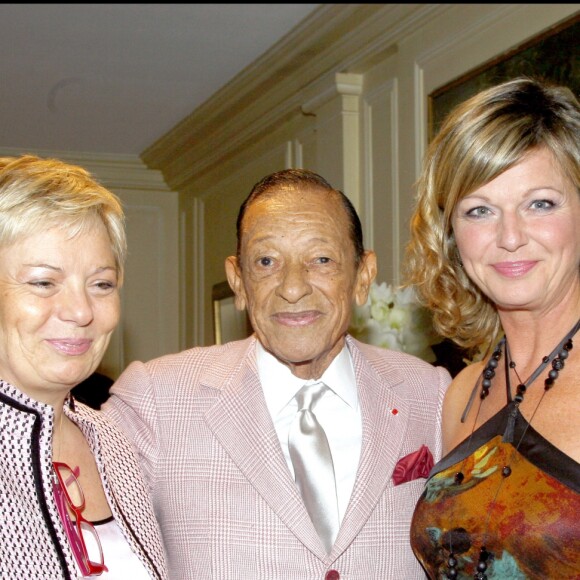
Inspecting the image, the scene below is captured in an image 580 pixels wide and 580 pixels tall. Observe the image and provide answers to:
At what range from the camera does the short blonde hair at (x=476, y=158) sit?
2262mm

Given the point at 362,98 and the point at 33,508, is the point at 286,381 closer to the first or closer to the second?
the point at 33,508

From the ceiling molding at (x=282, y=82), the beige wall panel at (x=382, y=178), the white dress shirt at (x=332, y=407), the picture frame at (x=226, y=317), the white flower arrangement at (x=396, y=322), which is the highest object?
the ceiling molding at (x=282, y=82)

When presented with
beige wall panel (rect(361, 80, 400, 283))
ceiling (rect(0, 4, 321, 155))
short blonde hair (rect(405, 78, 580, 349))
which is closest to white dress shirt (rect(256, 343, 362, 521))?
short blonde hair (rect(405, 78, 580, 349))

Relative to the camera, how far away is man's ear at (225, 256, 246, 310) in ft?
8.84

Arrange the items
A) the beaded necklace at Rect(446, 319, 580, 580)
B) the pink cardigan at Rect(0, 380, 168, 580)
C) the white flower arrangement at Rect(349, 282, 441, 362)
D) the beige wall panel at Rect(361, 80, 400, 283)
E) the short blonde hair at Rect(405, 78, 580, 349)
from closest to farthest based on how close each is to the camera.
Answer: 1. the pink cardigan at Rect(0, 380, 168, 580)
2. the beaded necklace at Rect(446, 319, 580, 580)
3. the short blonde hair at Rect(405, 78, 580, 349)
4. the white flower arrangement at Rect(349, 282, 441, 362)
5. the beige wall panel at Rect(361, 80, 400, 283)

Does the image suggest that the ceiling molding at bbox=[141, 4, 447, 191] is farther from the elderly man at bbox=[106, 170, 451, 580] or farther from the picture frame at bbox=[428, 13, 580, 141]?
the elderly man at bbox=[106, 170, 451, 580]

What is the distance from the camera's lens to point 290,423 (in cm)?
253

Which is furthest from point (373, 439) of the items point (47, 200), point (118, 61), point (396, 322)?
point (118, 61)

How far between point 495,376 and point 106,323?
1.03 m

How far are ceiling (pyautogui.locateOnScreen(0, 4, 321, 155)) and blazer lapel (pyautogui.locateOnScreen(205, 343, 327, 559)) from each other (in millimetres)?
3337

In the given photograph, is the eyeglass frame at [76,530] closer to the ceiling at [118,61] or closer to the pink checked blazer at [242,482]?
the pink checked blazer at [242,482]

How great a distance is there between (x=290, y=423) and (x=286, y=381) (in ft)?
0.39

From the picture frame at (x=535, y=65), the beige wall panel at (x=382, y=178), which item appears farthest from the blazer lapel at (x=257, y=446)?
the beige wall panel at (x=382, y=178)

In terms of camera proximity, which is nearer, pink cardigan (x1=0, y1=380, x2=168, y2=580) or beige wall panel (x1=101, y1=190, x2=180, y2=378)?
pink cardigan (x1=0, y1=380, x2=168, y2=580)
